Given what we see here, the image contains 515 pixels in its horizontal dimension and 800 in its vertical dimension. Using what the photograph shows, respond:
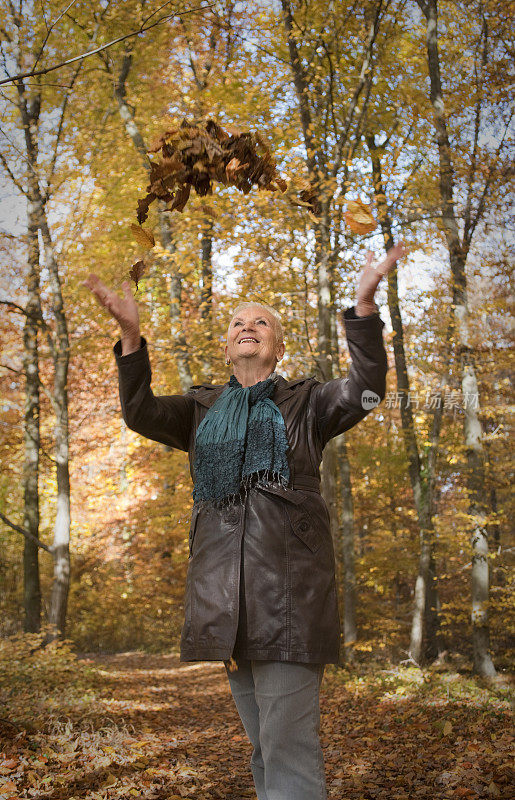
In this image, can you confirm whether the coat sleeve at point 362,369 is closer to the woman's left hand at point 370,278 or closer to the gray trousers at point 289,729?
the woman's left hand at point 370,278

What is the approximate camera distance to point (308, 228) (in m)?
9.05

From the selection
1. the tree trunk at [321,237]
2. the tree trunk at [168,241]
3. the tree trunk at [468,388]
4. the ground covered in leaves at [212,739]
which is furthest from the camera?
the tree trunk at [168,241]

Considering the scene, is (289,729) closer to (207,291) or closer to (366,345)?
(366,345)

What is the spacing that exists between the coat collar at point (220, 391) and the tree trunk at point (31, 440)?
740 centimetres

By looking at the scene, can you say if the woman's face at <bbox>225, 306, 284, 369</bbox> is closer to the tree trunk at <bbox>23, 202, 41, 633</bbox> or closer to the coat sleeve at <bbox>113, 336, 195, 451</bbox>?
the coat sleeve at <bbox>113, 336, 195, 451</bbox>

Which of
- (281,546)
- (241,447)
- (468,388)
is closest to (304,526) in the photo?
(281,546)

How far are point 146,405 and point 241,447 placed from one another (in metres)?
0.39

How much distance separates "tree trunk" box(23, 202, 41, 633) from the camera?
32.1 feet

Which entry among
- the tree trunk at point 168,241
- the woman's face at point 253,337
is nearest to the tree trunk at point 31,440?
the tree trunk at point 168,241

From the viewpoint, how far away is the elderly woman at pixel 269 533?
2164 mm

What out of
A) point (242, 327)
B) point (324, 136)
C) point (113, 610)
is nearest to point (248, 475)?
point (242, 327)

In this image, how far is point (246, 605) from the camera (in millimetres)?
2232

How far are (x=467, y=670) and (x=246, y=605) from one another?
27.3 ft

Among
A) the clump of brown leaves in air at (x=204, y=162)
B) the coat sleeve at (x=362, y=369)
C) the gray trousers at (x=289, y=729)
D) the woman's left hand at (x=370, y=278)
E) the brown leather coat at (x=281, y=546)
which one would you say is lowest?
the gray trousers at (x=289, y=729)
